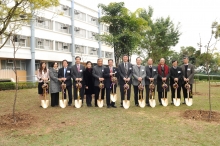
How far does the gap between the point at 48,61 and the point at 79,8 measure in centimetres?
992

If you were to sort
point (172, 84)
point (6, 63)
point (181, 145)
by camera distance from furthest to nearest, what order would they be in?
point (6, 63), point (172, 84), point (181, 145)

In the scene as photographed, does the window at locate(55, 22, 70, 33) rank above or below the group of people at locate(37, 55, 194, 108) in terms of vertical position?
above

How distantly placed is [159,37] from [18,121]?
76.4 feet

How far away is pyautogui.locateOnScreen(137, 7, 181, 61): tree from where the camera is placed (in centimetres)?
2783

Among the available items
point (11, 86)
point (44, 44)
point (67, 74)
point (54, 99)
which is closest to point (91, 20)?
→ point (44, 44)

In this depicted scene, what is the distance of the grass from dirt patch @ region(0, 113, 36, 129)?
169 mm

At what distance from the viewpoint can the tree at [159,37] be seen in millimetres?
27828

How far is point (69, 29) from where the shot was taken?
3434 cm

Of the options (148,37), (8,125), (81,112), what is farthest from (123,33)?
(8,125)

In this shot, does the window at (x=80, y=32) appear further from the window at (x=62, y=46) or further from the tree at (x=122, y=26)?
Result: the tree at (x=122, y=26)

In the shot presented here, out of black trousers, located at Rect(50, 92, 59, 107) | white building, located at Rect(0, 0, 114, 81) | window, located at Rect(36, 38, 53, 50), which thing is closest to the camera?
black trousers, located at Rect(50, 92, 59, 107)

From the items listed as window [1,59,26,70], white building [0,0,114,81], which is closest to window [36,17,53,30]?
white building [0,0,114,81]

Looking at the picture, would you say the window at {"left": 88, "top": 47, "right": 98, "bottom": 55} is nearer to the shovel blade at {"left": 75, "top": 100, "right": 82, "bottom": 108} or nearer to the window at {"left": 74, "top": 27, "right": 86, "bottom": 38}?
the window at {"left": 74, "top": 27, "right": 86, "bottom": 38}

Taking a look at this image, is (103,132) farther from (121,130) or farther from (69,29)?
(69,29)
